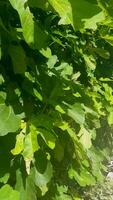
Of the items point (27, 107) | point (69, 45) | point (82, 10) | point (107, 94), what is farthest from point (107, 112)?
point (82, 10)

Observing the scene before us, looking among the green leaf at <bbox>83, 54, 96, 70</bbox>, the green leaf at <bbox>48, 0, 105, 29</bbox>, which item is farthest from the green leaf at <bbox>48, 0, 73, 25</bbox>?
the green leaf at <bbox>83, 54, 96, 70</bbox>

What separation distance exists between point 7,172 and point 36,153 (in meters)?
0.13

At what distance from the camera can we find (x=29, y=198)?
166cm

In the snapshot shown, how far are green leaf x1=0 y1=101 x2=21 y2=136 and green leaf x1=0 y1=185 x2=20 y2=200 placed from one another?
235 mm

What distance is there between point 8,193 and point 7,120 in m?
0.27

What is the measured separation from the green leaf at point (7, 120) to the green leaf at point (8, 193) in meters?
0.23

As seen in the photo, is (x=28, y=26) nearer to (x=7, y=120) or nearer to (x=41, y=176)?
(x=7, y=120)

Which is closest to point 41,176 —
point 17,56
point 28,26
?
point 17,56

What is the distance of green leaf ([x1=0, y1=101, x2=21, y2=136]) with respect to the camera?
1453 mm

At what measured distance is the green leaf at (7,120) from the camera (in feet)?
4.77

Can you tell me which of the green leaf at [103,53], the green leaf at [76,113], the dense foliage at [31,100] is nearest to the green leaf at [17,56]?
the dense foliage at [31,100]

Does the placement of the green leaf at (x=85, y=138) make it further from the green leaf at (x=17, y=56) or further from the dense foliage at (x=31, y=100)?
the green leaf at (x=17, y=56)

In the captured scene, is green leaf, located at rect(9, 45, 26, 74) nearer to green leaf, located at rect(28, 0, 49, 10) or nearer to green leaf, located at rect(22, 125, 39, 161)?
green leaf, located at rect(22, 125, 39, 161)

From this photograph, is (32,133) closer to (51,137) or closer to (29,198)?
(51,137)
